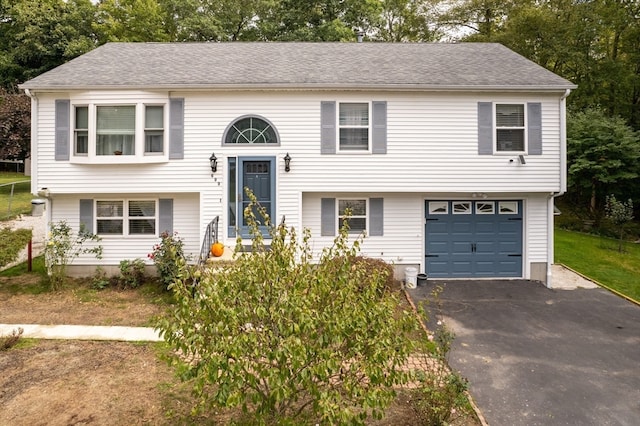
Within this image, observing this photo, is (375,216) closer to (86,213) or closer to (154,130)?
(154,130)

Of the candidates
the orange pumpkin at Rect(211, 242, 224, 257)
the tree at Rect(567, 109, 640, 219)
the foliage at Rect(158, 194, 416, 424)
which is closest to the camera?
the foliage at Rect(158, 194, 416, 424)

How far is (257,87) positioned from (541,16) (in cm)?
2167

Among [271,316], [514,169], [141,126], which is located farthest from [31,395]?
[514,169]

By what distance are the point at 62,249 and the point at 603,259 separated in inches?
691

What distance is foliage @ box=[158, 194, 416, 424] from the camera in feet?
10.5

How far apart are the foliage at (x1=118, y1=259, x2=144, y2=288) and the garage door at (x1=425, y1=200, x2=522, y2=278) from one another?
818 centimetres

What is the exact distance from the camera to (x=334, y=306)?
359 centimetres

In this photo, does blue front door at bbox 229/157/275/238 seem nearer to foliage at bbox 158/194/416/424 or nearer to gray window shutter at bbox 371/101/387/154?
gray window shutter at bbox 371/101/387/154

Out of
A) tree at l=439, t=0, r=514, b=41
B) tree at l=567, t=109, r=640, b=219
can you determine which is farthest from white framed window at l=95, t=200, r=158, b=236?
tree at l=439, t=0, r=514, b=41

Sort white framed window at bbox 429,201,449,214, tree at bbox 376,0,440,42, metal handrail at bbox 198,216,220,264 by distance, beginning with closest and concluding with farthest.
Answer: metal handrail at bbox 198,216,220,264 < white framed window at bbox 429,201,449,214 < tree at bbox 376,0,440,42

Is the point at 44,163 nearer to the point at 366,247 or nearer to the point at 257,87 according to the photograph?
the point at 257,87

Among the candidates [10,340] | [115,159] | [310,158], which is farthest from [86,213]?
[310,158]

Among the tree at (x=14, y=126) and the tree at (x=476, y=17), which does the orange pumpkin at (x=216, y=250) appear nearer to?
the tree at (x=14, y=126)

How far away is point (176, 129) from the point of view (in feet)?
34.1
